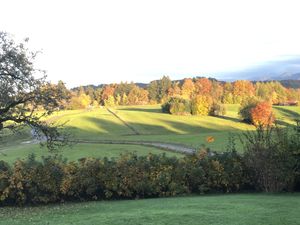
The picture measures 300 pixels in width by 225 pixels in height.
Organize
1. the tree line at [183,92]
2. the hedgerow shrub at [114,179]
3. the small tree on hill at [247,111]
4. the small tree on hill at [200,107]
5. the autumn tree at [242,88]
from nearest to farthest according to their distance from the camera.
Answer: the hedgerow shrub at [114,179]
the small tree on hill at [247,111]
the small tree on hill at [200,107]
the tree line at [183,92]
the autumn tree at [242,88]

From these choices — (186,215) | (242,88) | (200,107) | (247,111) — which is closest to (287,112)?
(247,111)

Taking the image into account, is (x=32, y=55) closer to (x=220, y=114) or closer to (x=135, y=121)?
(x=135, y=121)

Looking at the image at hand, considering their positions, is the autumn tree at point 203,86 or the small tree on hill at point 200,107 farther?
the autumn tree at point 203,86

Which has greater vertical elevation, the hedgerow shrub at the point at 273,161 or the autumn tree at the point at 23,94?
the autumn tree at the point at 23,94

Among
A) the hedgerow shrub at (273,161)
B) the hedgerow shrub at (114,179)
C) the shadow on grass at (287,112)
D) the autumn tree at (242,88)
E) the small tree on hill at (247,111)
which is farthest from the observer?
the autumn tree at (242,88)

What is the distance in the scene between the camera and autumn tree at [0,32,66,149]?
1659 cm

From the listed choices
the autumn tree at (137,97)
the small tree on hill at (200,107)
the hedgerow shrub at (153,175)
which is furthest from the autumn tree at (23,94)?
the autumn tree at (137,97)

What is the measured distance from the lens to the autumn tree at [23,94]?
16.6 meters

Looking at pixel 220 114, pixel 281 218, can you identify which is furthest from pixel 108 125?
pixel 281 218

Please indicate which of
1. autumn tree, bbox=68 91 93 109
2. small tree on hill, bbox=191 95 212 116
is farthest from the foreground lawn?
autumn tree, bbox=68 91 93 109

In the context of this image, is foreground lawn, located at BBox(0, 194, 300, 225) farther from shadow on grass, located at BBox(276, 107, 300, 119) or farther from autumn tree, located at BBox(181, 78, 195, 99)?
autumn tree, located at BBox(181, 78, 195, 99)

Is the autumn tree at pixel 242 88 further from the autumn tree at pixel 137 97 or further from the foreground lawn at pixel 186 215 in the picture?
the foreground lawn at pixel 186 215

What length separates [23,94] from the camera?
17.4 meters

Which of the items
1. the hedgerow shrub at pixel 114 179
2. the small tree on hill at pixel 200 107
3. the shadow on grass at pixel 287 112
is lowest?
the shadow on grass at pixel 287 112
